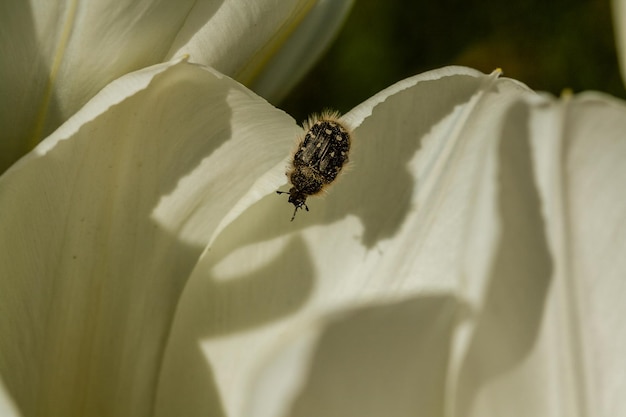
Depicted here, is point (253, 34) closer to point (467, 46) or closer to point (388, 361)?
point (388, 361)

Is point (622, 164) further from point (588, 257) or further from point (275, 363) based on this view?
point (275, 363)

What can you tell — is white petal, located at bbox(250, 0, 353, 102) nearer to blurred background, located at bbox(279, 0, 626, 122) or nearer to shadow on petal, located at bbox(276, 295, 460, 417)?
shadow on petal, located at bbox(276, 295, 460, 417)

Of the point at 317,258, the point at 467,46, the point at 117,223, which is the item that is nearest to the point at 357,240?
the point at 317,258

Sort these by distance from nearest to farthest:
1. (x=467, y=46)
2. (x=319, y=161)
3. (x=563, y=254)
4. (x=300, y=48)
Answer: (x=563, y=254) < (x=319, y=161) < (x=300, y=48) < (x=467, y=46)

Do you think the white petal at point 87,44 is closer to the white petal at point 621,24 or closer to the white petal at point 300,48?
the white petal at point 300,48

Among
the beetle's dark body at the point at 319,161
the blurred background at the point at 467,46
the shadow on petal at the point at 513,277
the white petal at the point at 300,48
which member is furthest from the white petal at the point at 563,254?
the blurred background at the point at 467,46

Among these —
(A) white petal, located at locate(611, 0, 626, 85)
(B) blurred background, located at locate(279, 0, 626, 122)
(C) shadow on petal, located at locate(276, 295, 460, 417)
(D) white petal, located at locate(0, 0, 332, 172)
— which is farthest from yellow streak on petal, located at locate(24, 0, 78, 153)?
(B) blurred background, located at locate(279, 0, 626, 122)
